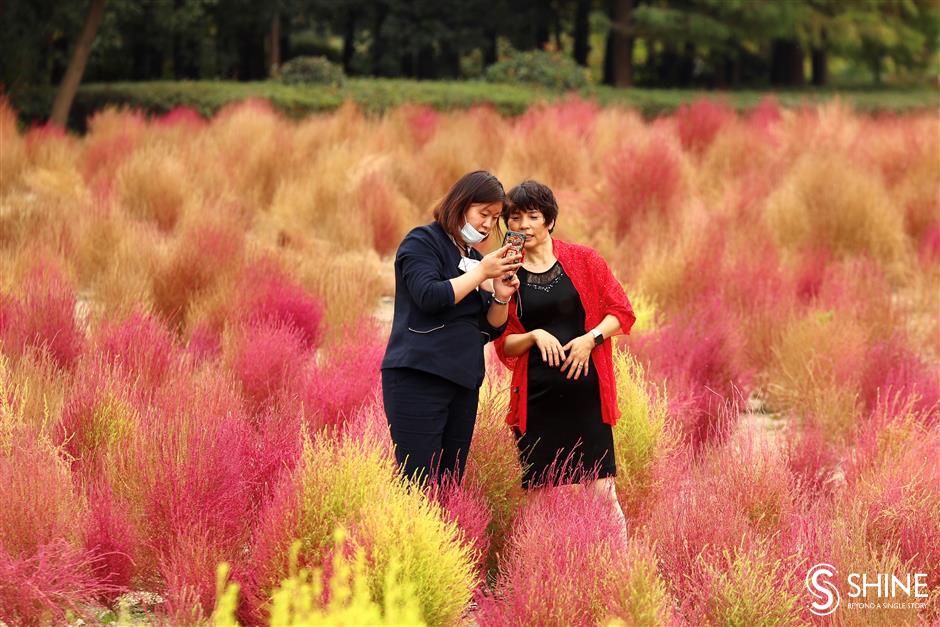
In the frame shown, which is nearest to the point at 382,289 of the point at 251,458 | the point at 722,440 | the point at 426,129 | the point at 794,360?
the point at 794,360

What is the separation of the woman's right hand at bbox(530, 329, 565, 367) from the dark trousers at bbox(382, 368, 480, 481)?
26cm

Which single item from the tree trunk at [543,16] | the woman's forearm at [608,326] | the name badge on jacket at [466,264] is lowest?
the woman's forearm at [608,326]

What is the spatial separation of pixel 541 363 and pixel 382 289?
14.6 ft

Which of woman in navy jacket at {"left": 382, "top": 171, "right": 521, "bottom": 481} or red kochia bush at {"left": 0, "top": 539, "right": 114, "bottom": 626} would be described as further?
woman in navy jacket at {"left": 382, "top": 171, "right": 521, "bottom": 481}

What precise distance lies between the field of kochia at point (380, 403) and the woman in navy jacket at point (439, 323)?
162mm

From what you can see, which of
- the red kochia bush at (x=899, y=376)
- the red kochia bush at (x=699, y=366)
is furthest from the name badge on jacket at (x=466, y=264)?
the red kochia bush at (x=899, y=376)

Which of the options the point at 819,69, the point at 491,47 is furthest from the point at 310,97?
the point at 819,69

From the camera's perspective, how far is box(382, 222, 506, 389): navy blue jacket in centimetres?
379

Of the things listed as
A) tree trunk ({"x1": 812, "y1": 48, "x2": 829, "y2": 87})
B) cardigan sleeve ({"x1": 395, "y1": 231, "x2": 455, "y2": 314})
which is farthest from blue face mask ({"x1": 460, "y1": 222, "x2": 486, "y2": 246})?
tree trunk ({"x1": 812, "y1": 48, "x2": 829, "y2": 87})

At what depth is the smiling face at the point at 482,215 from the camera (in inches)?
150

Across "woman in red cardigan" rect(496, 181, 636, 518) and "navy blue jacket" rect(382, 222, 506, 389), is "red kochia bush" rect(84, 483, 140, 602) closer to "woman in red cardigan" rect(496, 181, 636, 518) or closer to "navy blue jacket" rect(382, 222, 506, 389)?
"navy blue jacket" rect(382, 222, 506, 389)

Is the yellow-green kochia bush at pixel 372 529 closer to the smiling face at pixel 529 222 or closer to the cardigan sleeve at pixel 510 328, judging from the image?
the cardigan sleeve at pixel 510 328

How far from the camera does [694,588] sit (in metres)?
3.79

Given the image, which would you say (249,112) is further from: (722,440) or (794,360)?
(722,440)
